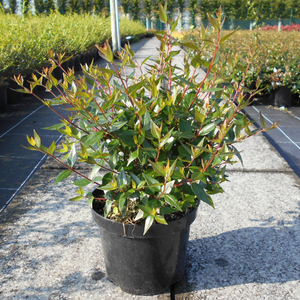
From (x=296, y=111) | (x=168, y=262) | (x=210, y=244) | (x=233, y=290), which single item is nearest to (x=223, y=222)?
(x=210, y=244)

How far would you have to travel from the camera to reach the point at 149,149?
1.31 m

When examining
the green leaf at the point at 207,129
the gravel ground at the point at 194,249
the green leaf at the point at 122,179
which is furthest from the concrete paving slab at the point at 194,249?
the green leaf at the point at 207,129

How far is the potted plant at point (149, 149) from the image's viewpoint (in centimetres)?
133

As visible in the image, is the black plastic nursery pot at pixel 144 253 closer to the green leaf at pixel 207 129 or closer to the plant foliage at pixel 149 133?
the plant foliage at pixel 149 133

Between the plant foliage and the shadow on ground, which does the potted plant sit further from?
the shadow on ground

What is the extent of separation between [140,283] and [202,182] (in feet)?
2.32

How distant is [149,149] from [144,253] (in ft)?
2.15

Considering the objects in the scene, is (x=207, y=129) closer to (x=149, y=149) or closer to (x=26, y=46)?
(x=149, y=149)

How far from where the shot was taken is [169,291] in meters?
1.82

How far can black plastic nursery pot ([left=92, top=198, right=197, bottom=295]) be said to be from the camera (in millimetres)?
1592

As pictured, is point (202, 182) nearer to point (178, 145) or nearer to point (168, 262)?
point (178, 145)

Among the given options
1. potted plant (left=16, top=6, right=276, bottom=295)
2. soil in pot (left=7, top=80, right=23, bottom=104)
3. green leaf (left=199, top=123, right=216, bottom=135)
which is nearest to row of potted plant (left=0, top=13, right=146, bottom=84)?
soil in pot (left=7, top=80, right=23, bottom=104)

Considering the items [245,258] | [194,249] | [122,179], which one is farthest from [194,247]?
[122,179]

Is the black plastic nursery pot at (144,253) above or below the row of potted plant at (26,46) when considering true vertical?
below
